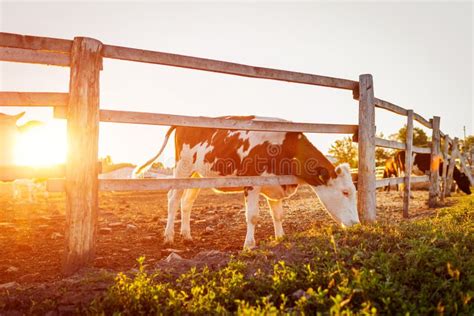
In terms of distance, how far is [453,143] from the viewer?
13.3 m

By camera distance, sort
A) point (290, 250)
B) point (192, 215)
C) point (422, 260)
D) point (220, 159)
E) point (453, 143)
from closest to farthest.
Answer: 1. point (422, 260)
2. point (290, 250)
3. point (220, 159)
4. point (192, 215)
5. point (453, 143)

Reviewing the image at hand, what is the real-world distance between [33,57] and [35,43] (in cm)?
14

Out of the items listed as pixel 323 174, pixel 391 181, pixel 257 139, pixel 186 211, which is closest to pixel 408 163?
pixel 391 181

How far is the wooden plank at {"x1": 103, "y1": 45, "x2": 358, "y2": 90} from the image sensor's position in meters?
4.20

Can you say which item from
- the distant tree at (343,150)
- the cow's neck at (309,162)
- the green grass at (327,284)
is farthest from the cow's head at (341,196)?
the distant tree at (343,150)

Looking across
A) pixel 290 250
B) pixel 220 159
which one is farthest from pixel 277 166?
pixel 290 250

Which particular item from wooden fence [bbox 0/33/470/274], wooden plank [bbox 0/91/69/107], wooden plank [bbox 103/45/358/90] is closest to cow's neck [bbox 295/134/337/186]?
wooden plank [bbox 103/45/358/90]

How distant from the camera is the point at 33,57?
3854mm

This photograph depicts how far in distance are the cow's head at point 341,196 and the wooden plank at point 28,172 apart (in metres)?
3.73

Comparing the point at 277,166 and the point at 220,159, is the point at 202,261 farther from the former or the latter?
the point at 220,159

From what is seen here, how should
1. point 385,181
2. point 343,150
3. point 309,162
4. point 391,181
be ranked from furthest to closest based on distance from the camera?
point 343,150 < point 391,181 < point 385,181 < point 309,162

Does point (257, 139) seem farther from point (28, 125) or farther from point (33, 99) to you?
point (28, 125)

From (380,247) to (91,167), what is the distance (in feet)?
9.55

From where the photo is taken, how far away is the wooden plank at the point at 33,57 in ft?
12.3
